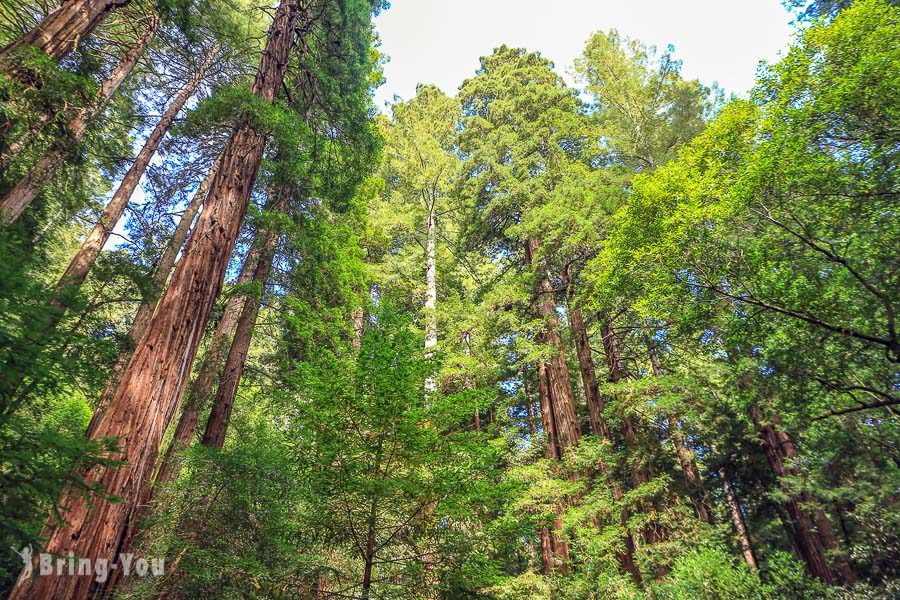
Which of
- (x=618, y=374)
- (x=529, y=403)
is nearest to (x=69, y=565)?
(x=618, y=374)

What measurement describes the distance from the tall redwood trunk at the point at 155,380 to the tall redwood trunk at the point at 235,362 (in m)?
1.91

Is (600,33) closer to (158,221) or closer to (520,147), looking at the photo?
(520,147)

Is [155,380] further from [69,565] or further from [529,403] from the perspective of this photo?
[529,403]

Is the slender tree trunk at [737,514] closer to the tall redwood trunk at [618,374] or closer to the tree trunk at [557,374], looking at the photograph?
the tall redwood trunk at [618,374]

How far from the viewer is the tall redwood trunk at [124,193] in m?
7.18

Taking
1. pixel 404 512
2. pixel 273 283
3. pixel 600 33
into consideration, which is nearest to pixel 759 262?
pixel 404 512

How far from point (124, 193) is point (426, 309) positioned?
7532 mm

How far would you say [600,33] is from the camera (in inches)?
513

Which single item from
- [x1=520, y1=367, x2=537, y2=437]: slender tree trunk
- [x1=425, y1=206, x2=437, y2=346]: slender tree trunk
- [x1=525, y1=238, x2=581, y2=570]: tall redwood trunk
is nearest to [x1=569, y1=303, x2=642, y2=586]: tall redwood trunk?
[x1=525, y1=238, x2=581, y2=570]: tall redwood trunk

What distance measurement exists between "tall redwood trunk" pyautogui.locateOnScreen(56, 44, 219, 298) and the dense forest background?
93 millimetres

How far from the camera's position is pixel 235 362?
6961mm

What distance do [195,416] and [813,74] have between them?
11.2 m

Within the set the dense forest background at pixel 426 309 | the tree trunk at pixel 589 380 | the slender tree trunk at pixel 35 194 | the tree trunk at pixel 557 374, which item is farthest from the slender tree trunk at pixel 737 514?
the slender tree trunk at pixel 35 194

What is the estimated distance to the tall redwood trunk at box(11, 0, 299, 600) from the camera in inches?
97.3
